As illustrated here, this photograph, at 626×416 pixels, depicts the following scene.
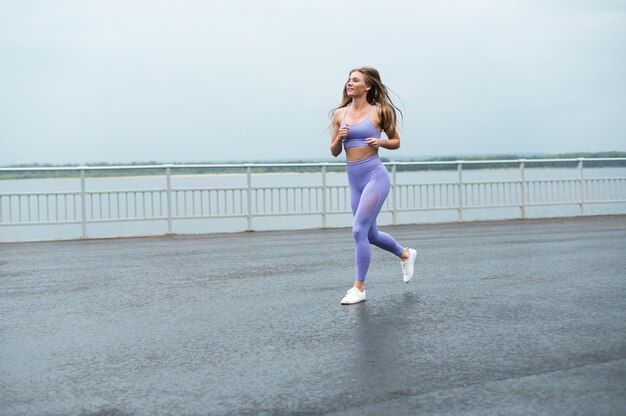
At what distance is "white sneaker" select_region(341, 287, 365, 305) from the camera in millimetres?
7797

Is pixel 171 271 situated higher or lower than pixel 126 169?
lower

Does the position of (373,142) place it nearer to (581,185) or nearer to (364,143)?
(364,143)

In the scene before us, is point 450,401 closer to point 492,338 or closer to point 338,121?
point 492,338

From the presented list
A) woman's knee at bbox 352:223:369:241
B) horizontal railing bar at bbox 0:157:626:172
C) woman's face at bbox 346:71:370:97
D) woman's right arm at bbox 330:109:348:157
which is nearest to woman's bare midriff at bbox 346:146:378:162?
woman's right arm at bbox 330:109:348:157

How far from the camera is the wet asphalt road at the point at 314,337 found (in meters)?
4.47

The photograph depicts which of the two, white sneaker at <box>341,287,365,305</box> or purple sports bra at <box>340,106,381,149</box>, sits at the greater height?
purple sports bra at <box>340,106,381,149</box>

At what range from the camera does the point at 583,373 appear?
4.89m

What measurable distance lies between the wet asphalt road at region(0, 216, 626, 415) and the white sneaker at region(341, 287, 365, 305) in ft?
0.44

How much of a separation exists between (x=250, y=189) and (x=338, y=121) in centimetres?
1121

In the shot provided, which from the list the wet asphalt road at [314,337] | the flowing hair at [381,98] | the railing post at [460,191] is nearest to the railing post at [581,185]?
the railing post at [460,191]

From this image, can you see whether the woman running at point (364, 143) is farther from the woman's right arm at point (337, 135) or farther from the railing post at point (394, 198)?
the railing post at point (394, 198)

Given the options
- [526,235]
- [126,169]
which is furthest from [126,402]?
[126,169]

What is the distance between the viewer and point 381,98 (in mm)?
8250

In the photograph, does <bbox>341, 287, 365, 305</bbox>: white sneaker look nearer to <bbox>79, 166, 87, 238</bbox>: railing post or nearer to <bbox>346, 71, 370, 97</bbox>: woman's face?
<bbox>346, 71, 370, 97</bbox>: woman's face
